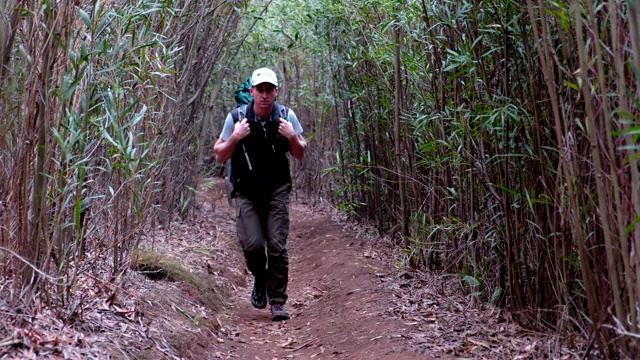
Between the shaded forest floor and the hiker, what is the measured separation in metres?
0.53

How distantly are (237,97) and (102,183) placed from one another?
1489 mm

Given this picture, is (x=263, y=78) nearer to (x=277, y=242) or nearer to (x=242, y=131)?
(x=242, y=131)

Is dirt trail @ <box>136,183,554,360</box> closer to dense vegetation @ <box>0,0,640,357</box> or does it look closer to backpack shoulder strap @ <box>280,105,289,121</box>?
dense vegetation @ <box>0,0,640,357</box>

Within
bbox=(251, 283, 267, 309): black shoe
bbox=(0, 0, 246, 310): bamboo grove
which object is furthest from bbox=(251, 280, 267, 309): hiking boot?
bbox=(0, 0, 246, 310): bamboo grove

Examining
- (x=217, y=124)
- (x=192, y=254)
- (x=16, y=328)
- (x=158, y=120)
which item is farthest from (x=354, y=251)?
(x=217, y=124)

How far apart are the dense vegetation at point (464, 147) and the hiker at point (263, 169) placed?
24.0 inches

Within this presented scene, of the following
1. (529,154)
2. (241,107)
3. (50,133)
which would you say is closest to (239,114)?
(241,107)

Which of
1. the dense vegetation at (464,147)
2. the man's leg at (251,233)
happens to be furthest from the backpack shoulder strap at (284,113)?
the dense vegetation at (464,147)

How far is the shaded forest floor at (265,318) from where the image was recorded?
3.56 m

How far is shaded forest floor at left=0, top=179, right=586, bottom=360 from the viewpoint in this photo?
140 inches

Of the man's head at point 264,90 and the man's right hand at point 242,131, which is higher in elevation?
the man's head at point 264,90

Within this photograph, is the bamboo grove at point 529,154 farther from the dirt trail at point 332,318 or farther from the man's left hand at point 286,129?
the man's left hand at point 286,129

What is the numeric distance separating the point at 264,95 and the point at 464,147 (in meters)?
1.50

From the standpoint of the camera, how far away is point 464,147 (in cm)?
473
